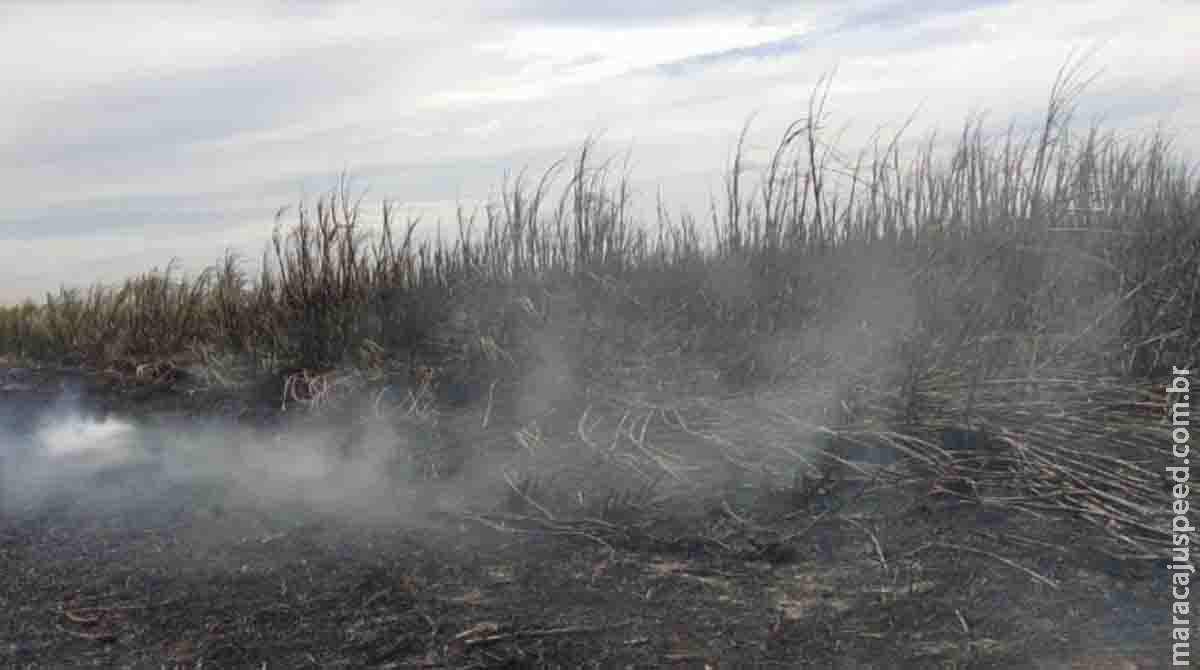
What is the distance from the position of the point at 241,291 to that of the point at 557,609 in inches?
249

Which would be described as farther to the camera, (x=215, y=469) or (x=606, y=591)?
(x=215, y=469)

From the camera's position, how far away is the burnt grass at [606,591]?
286 centimetres

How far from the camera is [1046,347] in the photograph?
496cm

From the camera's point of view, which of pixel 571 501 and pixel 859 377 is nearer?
pixel 571 501

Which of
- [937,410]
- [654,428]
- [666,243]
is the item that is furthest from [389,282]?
[937,410]

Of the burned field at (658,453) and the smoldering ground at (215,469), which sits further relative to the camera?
the smoldering ground at (215,469)

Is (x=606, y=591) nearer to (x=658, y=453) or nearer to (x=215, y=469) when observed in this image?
(x=658, y=453)

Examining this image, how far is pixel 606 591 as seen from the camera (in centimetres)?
325

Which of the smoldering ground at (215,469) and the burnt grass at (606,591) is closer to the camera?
the burnt grass at (606,591)

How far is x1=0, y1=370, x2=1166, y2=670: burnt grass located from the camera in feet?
9.39

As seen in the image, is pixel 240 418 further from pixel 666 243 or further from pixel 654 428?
pixel 666 243

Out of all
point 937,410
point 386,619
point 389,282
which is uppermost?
point 389,282

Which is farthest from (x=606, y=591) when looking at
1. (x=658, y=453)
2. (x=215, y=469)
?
(x=215, y=469)

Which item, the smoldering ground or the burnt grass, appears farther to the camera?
the smoldering ground
